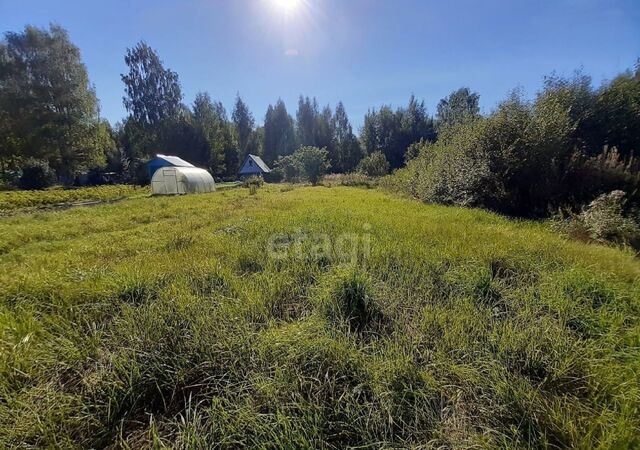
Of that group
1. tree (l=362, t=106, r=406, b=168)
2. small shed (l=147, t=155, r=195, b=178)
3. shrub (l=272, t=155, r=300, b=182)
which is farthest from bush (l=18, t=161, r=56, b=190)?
tree (l=362, t=106, r=406, b=168)

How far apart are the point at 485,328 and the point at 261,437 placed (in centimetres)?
201

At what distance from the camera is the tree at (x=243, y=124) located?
47531 mm

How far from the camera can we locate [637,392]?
1.65 m

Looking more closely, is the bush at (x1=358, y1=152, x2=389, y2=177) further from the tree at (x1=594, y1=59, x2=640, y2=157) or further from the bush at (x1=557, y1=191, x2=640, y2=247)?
the bush at (x1=557, y1=191, x2=640, y2=247)

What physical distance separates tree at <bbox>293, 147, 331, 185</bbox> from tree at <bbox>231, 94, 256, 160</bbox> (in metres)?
24.3

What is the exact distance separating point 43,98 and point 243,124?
28061mm

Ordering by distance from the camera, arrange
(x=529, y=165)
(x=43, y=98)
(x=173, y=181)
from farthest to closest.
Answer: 1. (x=43, y=98)
2. (x=173, y=181)
3. (x=529, y=165)

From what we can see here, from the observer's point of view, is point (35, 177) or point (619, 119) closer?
point (619, 119)

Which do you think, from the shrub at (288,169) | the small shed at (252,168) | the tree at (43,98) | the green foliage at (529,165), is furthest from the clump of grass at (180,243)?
the small shed at (252,168)

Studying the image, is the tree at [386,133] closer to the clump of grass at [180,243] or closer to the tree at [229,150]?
the tree at [229,150]

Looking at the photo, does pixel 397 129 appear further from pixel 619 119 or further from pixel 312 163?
pixel 619 119

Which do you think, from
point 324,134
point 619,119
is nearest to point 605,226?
point 619,119

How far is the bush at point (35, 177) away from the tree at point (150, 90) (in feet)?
51.7

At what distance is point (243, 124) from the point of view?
4812 centimetres
